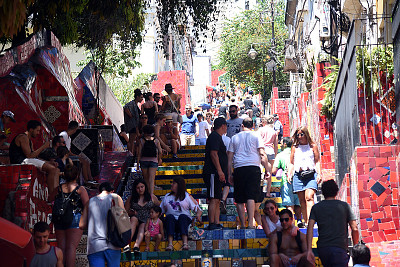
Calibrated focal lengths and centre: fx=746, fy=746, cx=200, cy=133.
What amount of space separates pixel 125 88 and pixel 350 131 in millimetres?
23587

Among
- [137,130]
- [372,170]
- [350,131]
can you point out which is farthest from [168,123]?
[372,170]

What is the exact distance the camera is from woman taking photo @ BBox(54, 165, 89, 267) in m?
9.98

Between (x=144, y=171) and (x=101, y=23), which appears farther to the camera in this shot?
(x=101, y=23)

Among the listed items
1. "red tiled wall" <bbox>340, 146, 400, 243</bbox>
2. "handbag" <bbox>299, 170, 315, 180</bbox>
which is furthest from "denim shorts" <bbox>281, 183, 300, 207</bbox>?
"red tiled wall" <bbox>340, 146, 400, 243</bbox>

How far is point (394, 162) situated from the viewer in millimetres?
10766

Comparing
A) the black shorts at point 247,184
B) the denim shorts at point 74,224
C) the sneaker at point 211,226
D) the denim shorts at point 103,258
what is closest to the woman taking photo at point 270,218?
the black shorts at point 247,184

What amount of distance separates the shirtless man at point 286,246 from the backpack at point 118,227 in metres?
1.94

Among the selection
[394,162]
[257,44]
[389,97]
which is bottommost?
[394,162]

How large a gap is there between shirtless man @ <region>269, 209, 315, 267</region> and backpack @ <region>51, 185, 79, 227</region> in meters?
2.72

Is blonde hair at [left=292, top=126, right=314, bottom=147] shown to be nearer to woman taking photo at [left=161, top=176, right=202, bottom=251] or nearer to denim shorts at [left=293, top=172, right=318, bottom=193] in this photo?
denim shorts at [left=293, top=172, right=318, bottom=193]

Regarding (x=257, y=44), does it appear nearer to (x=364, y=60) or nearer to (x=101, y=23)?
(x=101, y=23)

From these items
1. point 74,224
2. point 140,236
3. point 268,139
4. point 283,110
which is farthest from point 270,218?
point 283,110

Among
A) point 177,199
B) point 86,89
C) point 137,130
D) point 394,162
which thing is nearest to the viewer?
point 394,162

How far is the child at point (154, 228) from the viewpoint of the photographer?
36.9 ft
